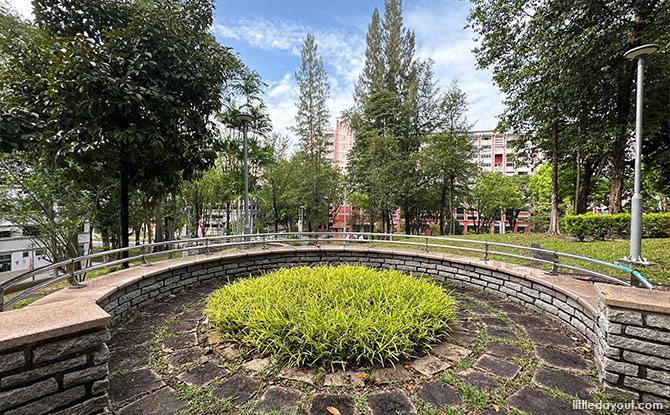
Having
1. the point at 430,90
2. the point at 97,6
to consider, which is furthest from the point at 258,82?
the point at 430,90

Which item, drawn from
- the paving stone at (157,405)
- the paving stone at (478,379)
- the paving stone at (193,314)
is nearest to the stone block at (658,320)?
the paving stone at (478,379)

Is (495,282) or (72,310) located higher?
(72,310)

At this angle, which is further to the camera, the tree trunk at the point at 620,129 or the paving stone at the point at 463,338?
the tree trunk at the point at 620,129

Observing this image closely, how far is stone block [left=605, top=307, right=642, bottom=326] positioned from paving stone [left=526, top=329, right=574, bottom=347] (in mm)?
996

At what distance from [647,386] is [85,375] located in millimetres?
3740

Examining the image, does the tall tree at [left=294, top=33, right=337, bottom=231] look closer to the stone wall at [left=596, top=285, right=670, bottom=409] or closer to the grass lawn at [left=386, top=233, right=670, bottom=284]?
the grass lawn at [left=386, top=233, right=670, bottom=284]

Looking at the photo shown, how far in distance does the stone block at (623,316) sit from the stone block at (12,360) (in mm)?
3728

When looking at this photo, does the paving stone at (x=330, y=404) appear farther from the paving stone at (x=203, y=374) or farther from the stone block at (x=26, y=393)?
the stone block at (x=26, y=393)

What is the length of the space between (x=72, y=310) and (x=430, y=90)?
1881cm

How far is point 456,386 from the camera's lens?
2.06 metres

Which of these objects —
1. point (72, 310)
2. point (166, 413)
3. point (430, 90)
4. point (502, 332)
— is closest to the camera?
point (72, 310)

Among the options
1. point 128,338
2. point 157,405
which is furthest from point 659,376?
point 128,338

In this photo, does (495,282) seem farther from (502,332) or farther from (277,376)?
(277,376)

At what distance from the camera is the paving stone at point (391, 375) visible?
7.05ft
